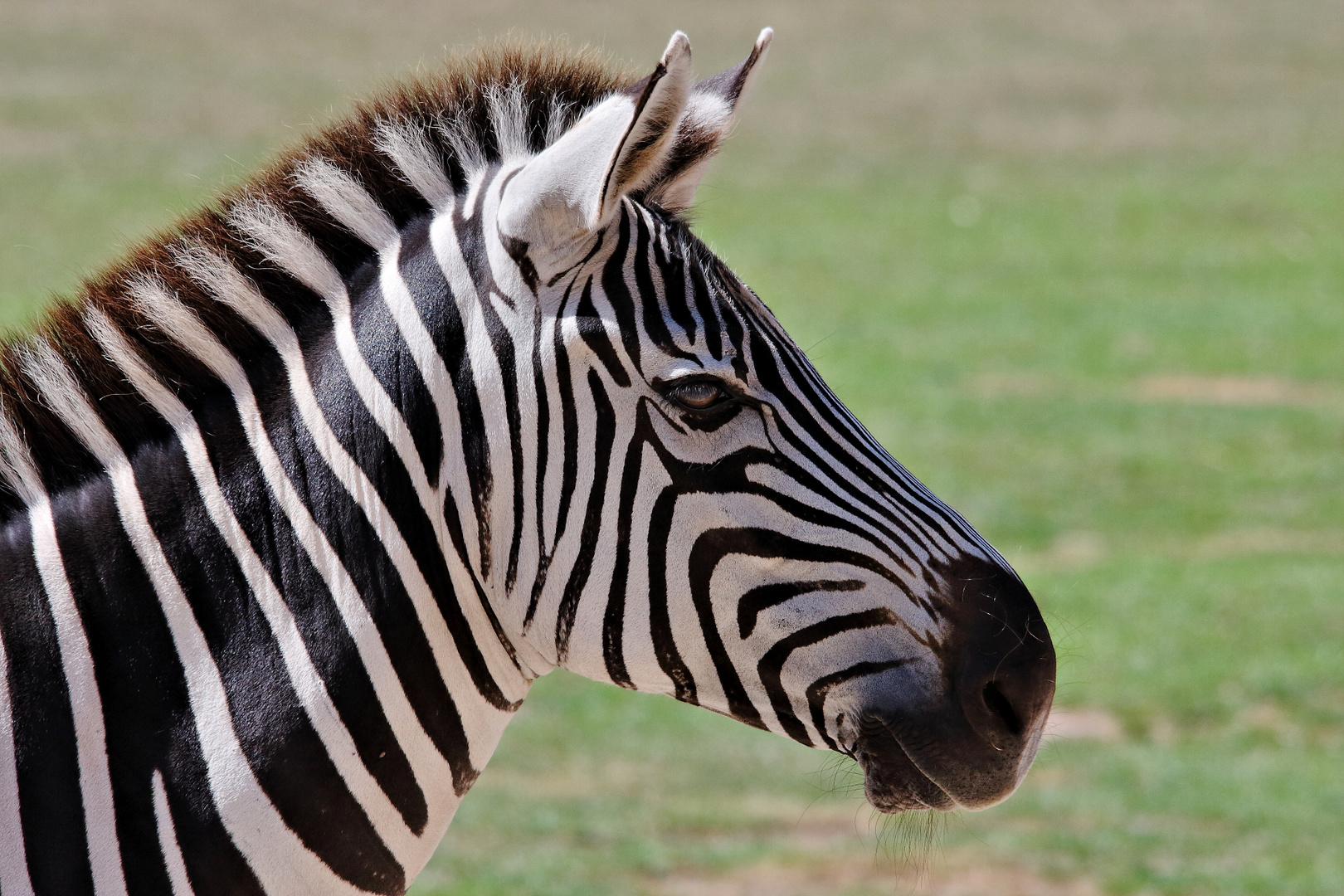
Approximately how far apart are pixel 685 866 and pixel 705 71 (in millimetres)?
22326

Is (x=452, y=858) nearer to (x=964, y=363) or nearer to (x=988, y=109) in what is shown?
(x=964, y=363)

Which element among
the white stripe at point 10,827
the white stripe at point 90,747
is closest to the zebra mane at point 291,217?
the white stripe at point 90,747

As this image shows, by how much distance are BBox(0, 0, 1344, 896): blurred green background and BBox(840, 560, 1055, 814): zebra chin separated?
1.00ft

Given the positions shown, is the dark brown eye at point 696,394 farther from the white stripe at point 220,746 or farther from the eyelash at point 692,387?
the white stripe at point 220,746

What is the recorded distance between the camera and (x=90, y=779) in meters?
2.18

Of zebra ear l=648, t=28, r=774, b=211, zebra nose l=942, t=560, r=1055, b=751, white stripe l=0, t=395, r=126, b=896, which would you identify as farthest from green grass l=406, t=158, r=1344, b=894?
white stripe l=0, t=395, r=126, b=896

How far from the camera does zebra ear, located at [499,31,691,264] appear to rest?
7.07 ft

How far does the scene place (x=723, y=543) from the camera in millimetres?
2260

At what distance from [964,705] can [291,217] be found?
4.52 ft

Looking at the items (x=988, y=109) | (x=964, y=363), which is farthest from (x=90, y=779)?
(x=988, y=109)

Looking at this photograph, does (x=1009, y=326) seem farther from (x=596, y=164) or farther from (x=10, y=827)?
(x=10, y=827)


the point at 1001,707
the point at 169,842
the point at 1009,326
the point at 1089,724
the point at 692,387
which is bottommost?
the point at 1089,724

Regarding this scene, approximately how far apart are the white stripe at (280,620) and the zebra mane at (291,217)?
27 millimetres

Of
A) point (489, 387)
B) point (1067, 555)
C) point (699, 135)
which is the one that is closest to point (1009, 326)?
point (1067, 555)
